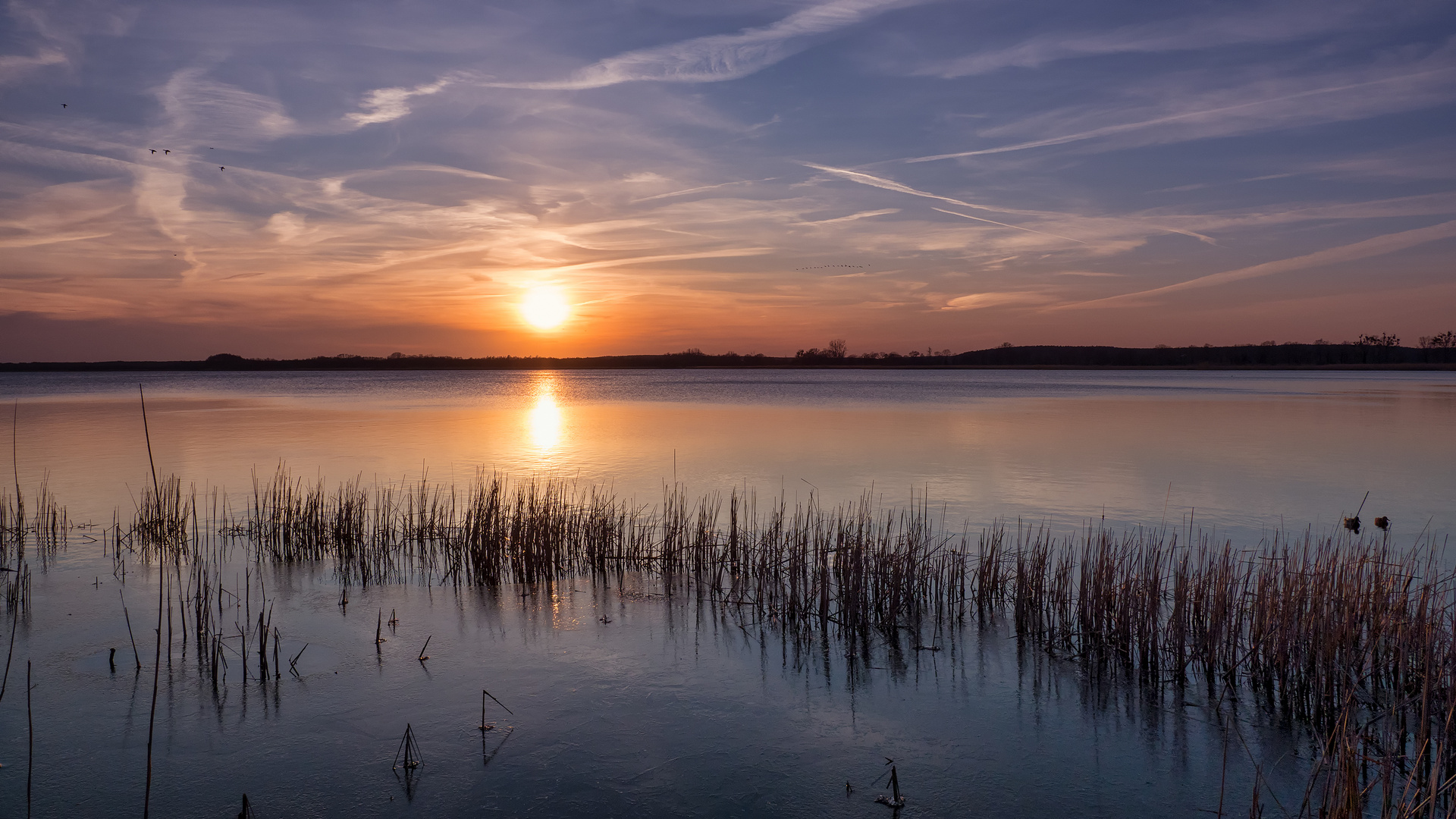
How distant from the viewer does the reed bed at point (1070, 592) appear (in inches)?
201

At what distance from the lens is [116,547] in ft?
31.9

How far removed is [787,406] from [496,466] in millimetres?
23164

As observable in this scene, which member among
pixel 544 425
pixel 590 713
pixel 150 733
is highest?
pixel 150 733

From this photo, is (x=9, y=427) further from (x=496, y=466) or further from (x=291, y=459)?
(x=496, y=466)

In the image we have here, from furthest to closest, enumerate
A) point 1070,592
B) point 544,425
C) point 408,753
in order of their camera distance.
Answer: point 544,425 → point 1070,592 → point 408,753

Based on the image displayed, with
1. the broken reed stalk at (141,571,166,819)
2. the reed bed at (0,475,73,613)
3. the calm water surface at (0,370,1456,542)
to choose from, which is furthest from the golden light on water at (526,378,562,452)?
the broken reed stalk at (141,571,166,819)

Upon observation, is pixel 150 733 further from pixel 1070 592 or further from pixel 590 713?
pixel 1070 592

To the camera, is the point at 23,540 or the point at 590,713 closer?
the point at 590,713

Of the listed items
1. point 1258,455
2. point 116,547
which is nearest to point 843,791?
point 116,547

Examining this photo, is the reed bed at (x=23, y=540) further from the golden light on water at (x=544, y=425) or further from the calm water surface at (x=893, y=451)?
the golden light on water at (x=544, y=425)

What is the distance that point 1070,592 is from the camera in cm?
707

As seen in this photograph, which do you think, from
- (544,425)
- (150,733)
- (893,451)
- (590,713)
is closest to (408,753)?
(590,713)

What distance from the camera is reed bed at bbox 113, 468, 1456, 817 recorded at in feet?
16.8

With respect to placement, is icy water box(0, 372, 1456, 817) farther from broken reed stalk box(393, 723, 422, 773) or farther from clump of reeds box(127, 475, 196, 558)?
clump of reeds box(127, 475, 196, 558)
